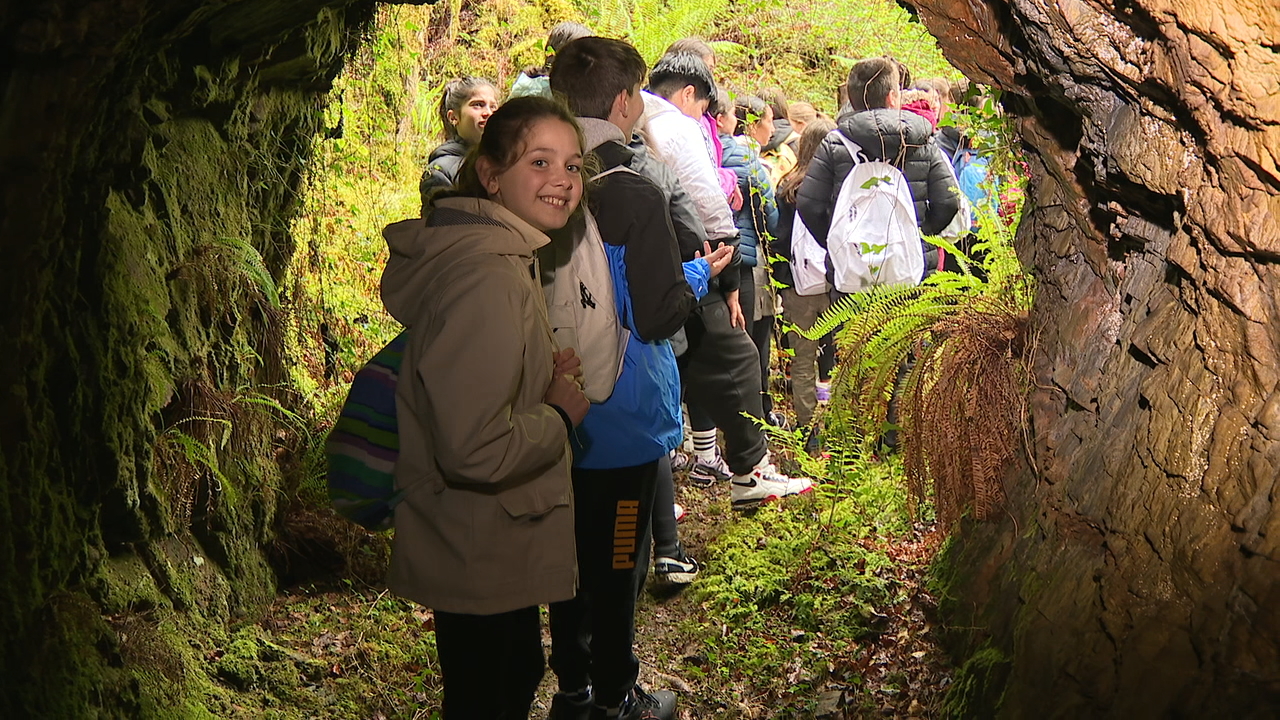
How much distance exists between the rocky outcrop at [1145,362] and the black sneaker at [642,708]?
4.08 feet

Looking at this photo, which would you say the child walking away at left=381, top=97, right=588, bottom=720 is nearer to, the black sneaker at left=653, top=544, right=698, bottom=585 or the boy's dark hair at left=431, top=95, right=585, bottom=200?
the boy's dark hair at left=431, top=95, right=585, bottom=200

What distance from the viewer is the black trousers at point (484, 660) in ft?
9.79

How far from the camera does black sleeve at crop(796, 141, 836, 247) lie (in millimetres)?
6508

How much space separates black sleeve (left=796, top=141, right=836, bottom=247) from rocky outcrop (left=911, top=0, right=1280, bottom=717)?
280 centimetres

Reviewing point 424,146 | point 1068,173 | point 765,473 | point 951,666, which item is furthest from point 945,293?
point 424,146

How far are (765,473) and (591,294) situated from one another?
10.5 ft

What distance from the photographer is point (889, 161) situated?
6.34 metres

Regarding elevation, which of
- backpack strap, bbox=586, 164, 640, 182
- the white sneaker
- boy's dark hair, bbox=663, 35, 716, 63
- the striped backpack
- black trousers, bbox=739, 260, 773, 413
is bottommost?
the white sneaker

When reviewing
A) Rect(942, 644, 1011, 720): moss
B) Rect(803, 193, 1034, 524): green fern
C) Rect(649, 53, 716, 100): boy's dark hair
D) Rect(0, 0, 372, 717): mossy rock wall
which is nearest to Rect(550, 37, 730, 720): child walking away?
Rect(803, 193, 1034, 524): green fern

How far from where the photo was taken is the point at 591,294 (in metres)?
3.49

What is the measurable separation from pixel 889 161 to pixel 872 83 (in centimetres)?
52

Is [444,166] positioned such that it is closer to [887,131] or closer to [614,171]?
[614,171]

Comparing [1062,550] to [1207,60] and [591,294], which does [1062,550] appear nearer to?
[1207,60]

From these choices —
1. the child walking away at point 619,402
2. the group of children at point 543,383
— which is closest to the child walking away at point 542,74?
the group of children at point 543,383
